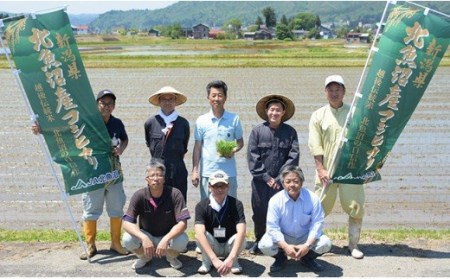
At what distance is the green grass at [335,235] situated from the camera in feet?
21.0

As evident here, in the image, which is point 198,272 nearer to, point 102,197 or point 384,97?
point 102,197

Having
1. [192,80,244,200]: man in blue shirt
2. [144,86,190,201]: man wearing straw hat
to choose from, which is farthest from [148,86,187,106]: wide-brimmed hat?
[192,80,244,200]: man in blue shirt

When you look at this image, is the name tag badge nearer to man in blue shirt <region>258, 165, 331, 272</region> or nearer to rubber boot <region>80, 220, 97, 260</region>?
man in blue shirt <region>258, 165, 331, 272</region>

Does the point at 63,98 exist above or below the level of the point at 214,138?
above

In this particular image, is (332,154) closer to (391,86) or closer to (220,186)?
(391,86)

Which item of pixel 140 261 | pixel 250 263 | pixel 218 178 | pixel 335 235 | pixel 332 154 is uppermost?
pixel 218 178

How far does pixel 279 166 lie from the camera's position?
5652 mm

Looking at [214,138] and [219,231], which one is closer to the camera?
[219,231]

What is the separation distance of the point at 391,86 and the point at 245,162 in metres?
5.41

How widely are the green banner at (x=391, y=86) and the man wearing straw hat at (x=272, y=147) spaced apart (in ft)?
1.80

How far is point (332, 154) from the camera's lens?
19.0ft

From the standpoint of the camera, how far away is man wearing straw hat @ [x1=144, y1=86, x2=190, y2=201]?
19.0 ft

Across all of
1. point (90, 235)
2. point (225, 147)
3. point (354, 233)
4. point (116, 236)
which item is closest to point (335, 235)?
point (354, 233)

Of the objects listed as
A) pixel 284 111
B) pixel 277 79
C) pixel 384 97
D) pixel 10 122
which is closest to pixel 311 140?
pixel 284 111
